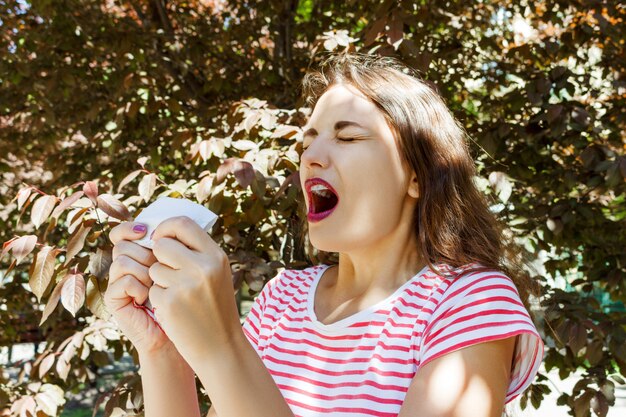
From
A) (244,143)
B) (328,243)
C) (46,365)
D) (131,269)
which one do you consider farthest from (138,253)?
(46,365)

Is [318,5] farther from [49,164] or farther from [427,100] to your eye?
[427,100]

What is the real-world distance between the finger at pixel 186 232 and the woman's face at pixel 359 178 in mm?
470

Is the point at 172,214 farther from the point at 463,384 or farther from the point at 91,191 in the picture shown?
the point at 91,191

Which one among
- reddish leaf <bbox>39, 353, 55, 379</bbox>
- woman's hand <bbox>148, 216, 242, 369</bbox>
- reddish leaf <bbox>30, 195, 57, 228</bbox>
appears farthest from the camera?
reddish leaf <bbox>39, 353, 55, 379</bbox>

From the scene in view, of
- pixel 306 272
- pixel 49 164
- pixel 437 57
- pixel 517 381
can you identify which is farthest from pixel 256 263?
pixel 49 164

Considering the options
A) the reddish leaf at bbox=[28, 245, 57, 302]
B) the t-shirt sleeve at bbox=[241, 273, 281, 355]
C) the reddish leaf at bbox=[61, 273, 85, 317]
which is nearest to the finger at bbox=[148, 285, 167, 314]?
the t-shirt sleeve at bbox=[241, 273, 281, 355]

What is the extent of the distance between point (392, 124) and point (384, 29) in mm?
1350

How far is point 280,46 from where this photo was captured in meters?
4.32

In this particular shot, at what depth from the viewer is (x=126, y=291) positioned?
1.24 m

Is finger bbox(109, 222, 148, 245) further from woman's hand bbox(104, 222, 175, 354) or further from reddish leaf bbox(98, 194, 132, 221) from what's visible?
reddish leaf bbox(98, 194, 132, 221)

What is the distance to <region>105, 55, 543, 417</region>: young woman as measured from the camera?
1104mm

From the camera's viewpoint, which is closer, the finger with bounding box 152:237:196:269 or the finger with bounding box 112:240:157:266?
the finger with bounding box 152:237:196:269

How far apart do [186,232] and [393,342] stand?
0.50 meters

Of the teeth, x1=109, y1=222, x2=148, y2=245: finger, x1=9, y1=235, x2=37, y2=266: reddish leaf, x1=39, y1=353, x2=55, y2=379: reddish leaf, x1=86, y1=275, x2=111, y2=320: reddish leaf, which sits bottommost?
x1=39, y1=353, x2=55, y2=379: reddish leaf
